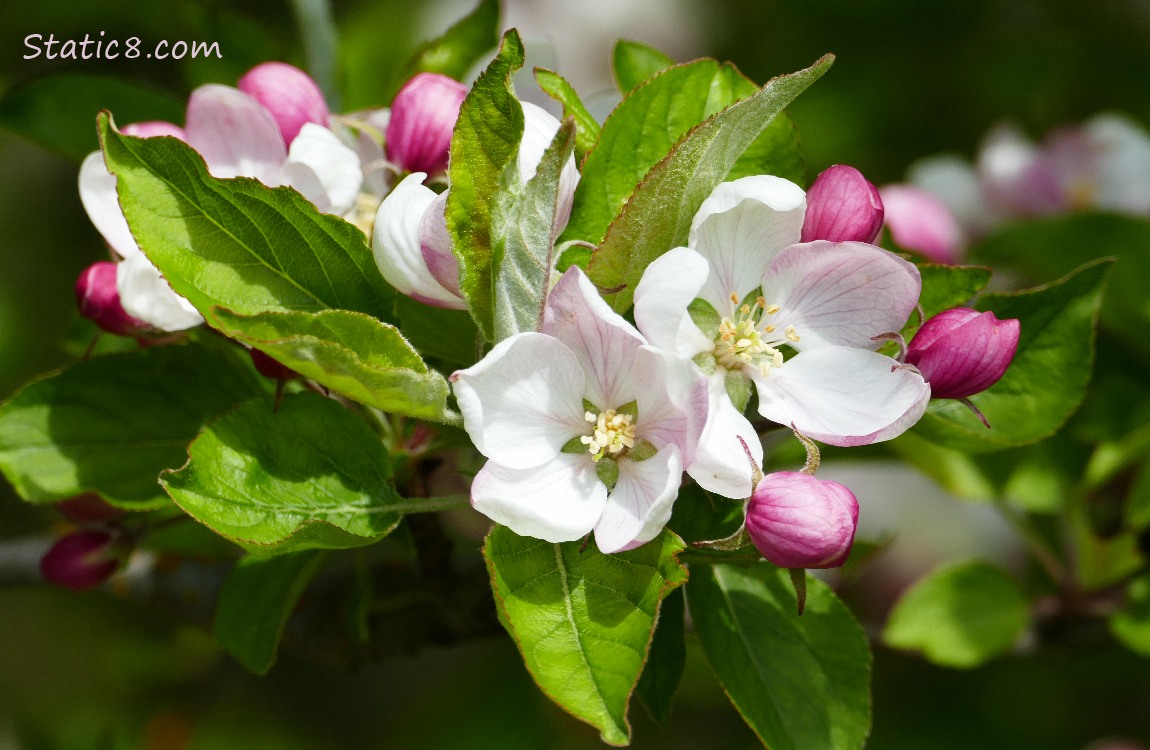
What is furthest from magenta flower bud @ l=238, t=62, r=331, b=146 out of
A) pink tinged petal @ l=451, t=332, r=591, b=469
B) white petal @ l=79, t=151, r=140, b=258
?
pink tinged petal @ l=451, t=332, r=591, b=469

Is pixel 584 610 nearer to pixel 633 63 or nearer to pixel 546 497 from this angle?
pixel 546 497

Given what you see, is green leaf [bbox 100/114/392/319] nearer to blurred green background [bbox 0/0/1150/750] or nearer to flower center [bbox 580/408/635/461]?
flower center [bbox 580/408/635/461]

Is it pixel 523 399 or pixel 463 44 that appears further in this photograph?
pixel 463 44

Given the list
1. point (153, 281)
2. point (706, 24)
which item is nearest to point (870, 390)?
point (153, 281)

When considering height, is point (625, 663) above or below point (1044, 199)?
above

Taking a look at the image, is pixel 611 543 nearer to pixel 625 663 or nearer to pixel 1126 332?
pixel 625 663

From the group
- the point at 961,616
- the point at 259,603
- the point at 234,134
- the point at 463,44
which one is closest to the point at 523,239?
the point at 234,134
